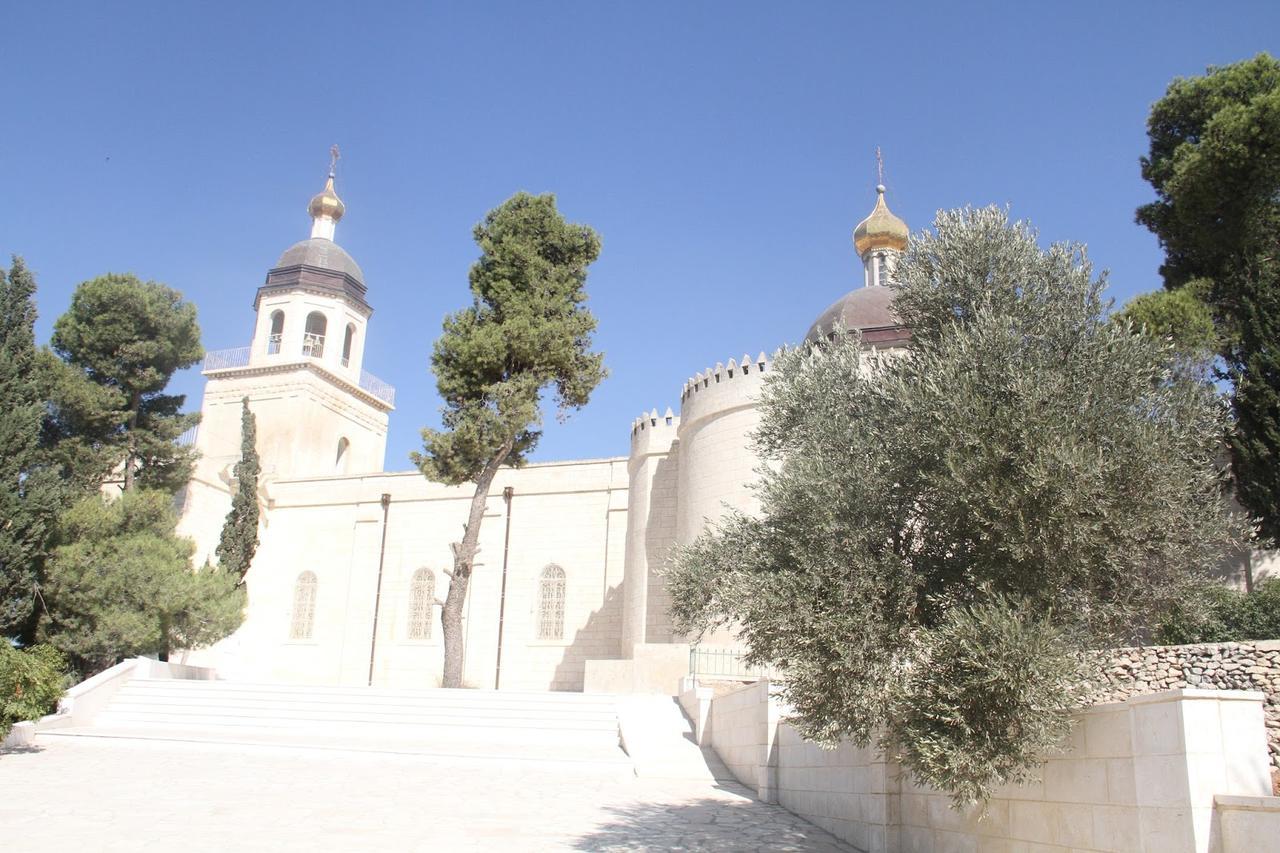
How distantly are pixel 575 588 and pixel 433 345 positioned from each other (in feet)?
30.5

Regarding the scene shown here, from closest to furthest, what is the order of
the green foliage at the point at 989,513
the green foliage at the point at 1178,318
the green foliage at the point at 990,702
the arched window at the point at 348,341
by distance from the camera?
the green foliage at the point at 990,702 → the green foliage at the point at 989,513 → the green foliage at the point at 1178,318 → the arched window at the point at 348,341

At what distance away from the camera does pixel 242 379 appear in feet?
108

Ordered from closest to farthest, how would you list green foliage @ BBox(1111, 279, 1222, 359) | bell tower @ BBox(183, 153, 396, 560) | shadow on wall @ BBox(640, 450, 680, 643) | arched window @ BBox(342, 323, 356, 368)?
green foliage @ BBox(1111, 279, 1222, 359) < shadow on wall @ BBox(640, 450, 680, 643) < bell tower @ BBox(183, 153, 396, 560) < arched window @ BBox(342, 323, 356, 368)

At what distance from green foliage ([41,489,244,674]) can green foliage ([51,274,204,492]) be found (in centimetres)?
219

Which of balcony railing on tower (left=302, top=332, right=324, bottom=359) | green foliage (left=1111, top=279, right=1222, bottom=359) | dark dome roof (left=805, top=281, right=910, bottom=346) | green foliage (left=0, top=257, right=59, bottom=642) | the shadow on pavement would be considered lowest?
the shadow on pavement

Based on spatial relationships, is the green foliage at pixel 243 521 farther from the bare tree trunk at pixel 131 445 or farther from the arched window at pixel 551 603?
the arched window at pixel 551 603

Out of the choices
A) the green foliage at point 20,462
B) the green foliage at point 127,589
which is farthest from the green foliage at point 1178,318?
the green foliage at point 127,589

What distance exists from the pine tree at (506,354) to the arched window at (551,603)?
300 inches

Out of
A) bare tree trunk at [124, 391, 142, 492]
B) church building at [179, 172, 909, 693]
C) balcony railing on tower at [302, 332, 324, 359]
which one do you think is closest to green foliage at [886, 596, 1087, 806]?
church building at [179, 172, 909, 693]

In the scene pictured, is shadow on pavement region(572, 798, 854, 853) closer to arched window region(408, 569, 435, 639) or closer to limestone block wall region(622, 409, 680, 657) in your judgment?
limestone block wall region(622, 409, 680, 657)

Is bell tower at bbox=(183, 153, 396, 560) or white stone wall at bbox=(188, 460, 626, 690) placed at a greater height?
bell tower at bbox=(183, 153, 396, 560)

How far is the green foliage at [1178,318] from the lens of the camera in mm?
13422

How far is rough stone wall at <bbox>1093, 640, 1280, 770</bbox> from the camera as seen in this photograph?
29.6ft

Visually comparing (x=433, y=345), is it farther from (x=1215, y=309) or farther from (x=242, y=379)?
(x=242, y=379)
